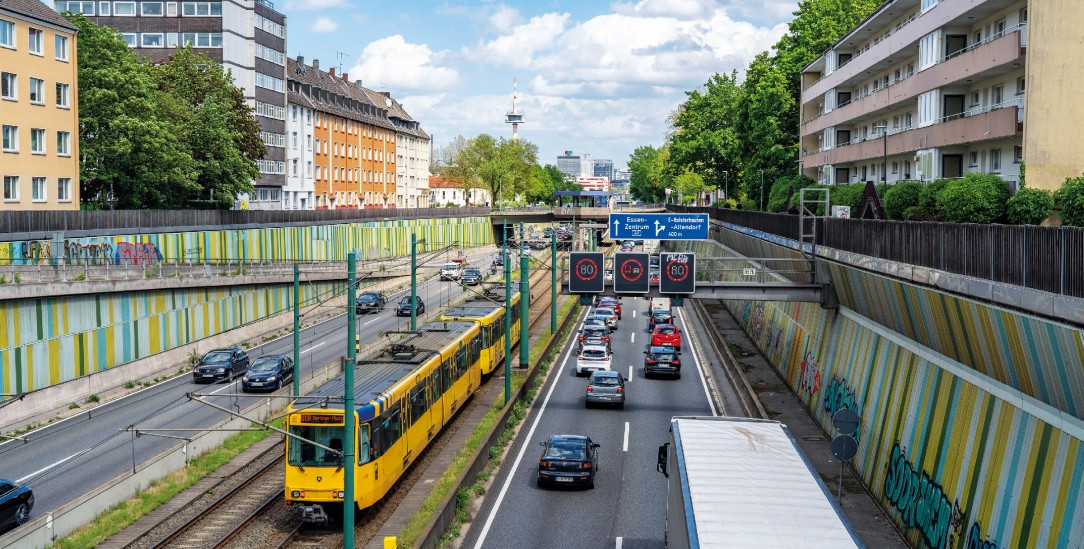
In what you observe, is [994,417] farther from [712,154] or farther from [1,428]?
[712,154]

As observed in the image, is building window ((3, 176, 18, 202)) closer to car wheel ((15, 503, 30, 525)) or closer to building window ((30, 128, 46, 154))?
building window ((30, 128, 46, 154))

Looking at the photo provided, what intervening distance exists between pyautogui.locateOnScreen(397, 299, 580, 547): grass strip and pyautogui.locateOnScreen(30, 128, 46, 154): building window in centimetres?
3265

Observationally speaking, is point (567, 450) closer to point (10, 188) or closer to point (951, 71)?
point (951, 71)

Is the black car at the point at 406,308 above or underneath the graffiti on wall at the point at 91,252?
underneath

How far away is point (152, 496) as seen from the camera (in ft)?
85.4

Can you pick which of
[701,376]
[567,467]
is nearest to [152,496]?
[567,467]

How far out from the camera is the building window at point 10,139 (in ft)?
178

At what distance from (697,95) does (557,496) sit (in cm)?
7883

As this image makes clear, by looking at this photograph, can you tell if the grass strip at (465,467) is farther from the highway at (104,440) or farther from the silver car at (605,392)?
the highway at (104,440)

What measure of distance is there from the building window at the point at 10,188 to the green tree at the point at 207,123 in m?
13.8

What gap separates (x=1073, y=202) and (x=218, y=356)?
36745 mm

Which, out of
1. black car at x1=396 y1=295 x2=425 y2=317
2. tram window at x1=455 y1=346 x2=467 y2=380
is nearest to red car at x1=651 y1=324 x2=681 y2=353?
tram window at x1=455 y1=346 x2=467 y2=380

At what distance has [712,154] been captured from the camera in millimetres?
92562

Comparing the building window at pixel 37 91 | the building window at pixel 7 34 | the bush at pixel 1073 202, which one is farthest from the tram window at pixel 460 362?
the building window at pixel 7 34
